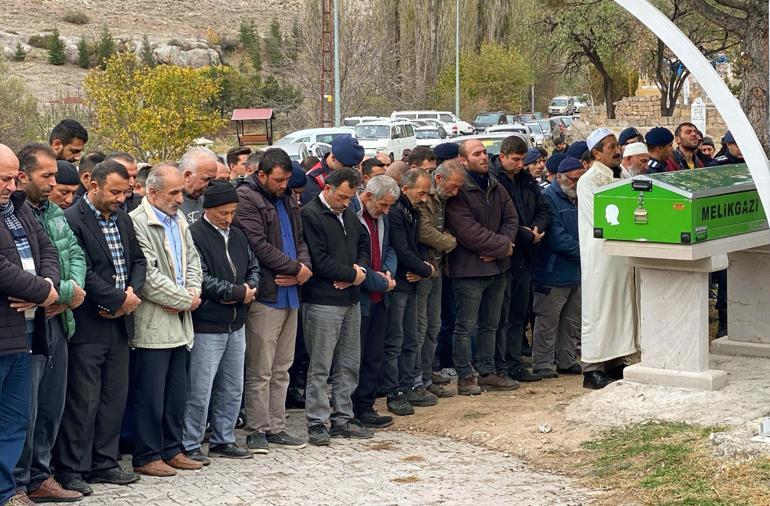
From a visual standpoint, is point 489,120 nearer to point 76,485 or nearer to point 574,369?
point 574,369

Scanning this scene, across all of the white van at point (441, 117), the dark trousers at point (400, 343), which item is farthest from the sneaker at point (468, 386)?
the white van at point (441, 117)

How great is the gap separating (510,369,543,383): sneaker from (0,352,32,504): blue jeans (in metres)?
5.04

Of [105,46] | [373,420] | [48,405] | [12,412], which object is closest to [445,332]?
[373,420]

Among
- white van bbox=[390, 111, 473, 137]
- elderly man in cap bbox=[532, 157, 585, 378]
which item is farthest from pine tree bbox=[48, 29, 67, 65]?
elderly man in cap bbox=[532, 157, 585, 378]

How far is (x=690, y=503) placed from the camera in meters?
6.48

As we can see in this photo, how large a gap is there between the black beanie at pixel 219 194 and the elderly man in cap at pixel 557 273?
3571mm

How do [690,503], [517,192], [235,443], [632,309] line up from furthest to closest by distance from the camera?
[517,192] → [632,309] → [235,443] → [690,503]

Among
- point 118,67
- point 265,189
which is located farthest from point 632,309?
point 118,67

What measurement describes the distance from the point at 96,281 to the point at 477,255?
369cm

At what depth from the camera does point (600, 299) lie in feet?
30.3

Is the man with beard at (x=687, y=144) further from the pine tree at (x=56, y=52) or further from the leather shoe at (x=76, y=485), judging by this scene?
the pine tree at (x=56, y=52)

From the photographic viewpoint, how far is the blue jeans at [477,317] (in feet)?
31.8

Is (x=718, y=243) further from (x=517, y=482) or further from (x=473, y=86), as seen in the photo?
(x=473, y=86)

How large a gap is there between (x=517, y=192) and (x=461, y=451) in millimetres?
2897
